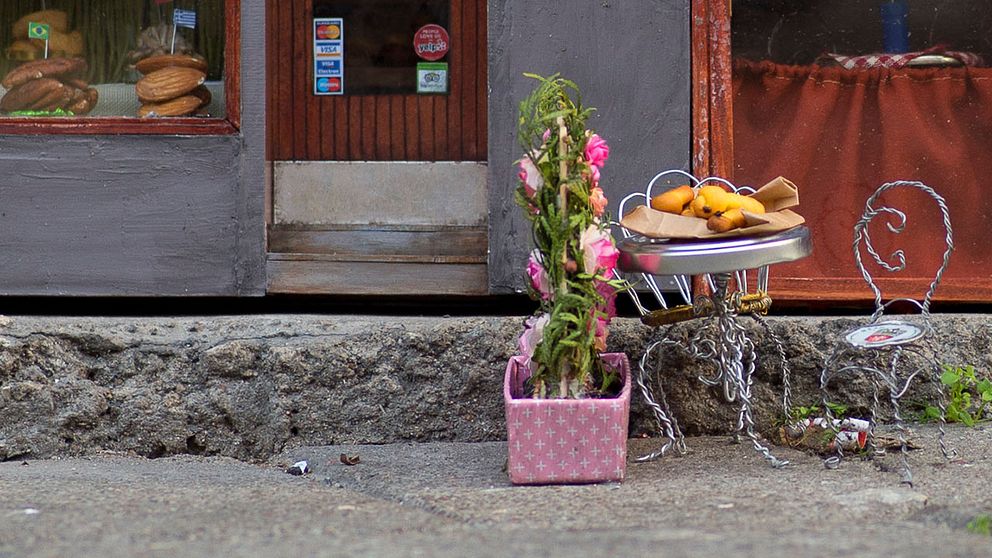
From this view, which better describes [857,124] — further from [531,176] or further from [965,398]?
[531,176]

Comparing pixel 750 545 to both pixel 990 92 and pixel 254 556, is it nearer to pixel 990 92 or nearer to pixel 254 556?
pixel 254 556

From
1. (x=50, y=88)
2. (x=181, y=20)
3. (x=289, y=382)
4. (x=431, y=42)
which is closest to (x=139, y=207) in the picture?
(x=50, y=88)

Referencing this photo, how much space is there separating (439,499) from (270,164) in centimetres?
192

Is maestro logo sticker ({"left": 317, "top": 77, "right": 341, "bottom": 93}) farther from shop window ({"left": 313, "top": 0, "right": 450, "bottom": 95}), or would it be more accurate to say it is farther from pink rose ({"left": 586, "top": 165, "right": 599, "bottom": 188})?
pink rose ({"left": 586, "top": 165, "right": 599, "bottom": 188})

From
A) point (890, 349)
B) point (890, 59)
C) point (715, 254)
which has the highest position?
point (890, 59)

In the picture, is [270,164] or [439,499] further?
[270,164]

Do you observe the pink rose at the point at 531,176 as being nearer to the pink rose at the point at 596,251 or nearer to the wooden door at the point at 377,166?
the pink rose at the point at 596,251

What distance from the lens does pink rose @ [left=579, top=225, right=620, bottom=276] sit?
3414 mm

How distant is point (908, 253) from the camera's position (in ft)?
15.4

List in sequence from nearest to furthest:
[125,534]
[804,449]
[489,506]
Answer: [125,534] → [489,506] → [804,449]

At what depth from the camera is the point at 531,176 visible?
3457 mm

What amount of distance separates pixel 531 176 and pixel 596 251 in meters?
0.31

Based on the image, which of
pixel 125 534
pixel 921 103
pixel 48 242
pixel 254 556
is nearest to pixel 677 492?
pixel 254 556

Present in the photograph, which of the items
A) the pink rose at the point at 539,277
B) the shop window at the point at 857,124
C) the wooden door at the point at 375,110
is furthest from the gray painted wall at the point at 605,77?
the pink rose at the point at 539,277
